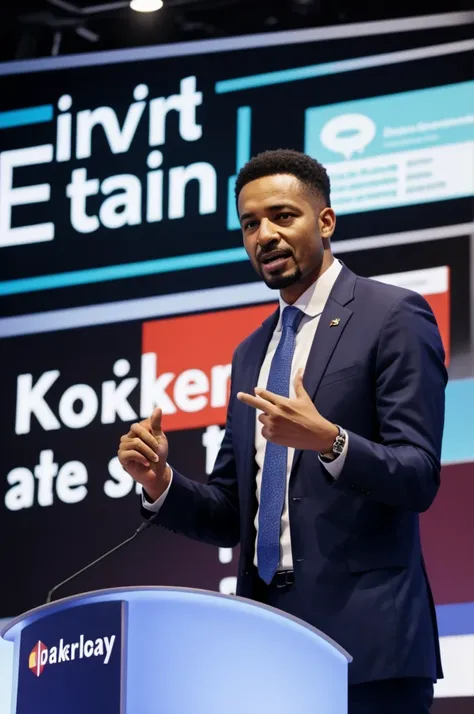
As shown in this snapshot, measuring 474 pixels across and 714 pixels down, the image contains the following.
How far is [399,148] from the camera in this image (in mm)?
4094

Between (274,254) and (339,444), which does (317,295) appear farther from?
(339,444)

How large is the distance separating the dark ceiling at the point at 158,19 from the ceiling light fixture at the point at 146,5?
2 cm

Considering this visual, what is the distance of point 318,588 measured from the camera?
2205mm

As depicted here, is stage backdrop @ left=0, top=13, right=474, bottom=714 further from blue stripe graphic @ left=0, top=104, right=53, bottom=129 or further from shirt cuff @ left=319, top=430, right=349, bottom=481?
shirt cuff @ left=319, top=430, right=349, bottom=481

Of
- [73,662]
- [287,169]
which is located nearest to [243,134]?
[287,169]

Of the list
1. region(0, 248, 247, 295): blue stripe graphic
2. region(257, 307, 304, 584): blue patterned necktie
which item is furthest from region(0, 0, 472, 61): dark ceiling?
region(257, 307, 304, 584): blue patterned necktie

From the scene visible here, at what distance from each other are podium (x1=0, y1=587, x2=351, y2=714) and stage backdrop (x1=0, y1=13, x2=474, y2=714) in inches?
76.9

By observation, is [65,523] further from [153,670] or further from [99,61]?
[153,670]

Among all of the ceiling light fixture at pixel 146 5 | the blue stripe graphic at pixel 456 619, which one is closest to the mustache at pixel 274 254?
the blue stripe graphic at pixel 456 619

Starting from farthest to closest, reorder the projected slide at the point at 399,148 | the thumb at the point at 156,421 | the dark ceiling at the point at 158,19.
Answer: the dark ceiling at the point at 158,19
the projected slide at the point at 399,148
the thumb at the point at 156,421

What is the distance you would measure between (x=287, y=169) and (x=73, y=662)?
1245mm

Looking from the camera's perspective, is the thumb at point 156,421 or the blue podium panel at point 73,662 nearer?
the blue podium panel at point 73,662

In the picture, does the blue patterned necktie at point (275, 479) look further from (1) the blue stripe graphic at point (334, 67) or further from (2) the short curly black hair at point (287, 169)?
(1) the blue stripe graphic at point (334, 67)

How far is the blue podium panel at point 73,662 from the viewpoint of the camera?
1.74 metres
